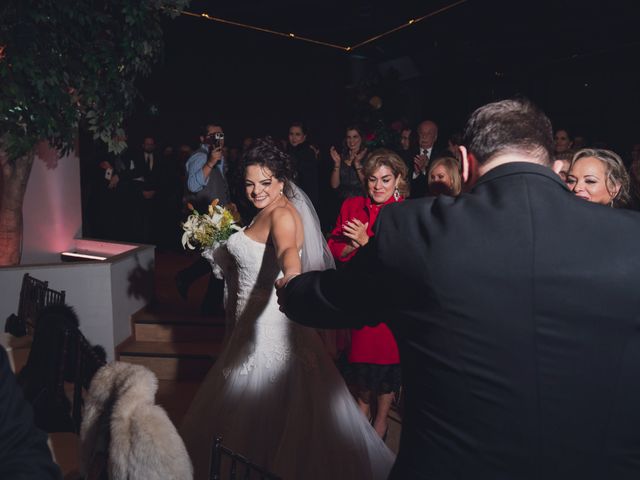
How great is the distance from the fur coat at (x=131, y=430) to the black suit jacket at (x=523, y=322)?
0.65 meters

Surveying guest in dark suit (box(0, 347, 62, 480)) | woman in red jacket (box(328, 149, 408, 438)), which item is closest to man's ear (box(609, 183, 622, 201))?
woman in red jacket (box(328, 149, 408, 438))

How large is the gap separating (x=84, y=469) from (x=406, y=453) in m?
1.01

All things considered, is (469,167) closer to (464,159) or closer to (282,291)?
(464,159)

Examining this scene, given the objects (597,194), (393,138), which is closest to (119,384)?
(597,194)

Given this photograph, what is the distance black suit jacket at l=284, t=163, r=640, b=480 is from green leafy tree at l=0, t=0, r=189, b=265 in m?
3.10

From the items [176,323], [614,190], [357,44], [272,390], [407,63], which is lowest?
[176,323]

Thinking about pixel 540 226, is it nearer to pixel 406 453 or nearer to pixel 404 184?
pixel 406 453

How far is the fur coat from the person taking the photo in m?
1.44

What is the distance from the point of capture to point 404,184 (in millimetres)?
3551

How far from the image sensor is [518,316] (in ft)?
3.54

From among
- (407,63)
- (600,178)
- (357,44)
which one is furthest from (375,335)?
(407,63)

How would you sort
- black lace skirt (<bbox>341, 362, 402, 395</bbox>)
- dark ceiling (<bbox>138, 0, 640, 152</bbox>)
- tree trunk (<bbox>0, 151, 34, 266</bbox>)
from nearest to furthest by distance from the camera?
black lace skirt (<bbox>341, 362, 402, 395</bbox>) < tree trunk (<bbox>0, 151, 34, 266</bbox>) < dark ceiling (<bbox>138, 0, 640, 152</bbox>)

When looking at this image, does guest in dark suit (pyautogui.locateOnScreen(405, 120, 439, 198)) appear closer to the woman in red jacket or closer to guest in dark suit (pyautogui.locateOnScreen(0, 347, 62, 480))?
the woman in red jacket

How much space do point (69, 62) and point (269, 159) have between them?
173 cm
